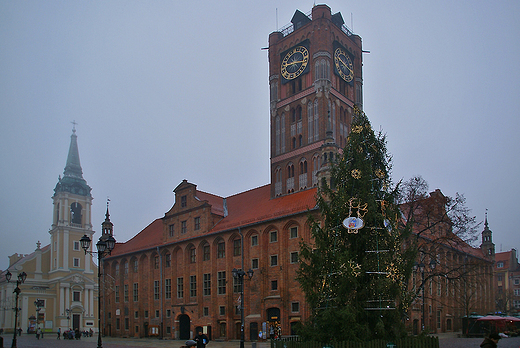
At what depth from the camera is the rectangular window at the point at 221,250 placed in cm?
5088

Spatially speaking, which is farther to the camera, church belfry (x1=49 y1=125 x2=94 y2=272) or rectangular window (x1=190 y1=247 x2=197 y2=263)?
church belfry (x1=49 y1=125 x2=94 y2=272)

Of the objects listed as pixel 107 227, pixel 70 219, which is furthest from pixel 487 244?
pixel 70 219

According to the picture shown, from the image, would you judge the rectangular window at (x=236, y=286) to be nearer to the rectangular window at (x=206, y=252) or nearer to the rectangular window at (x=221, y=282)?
the rectangular window at (x=221, y=282)

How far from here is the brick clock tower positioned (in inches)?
2052

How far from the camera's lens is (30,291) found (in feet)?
285

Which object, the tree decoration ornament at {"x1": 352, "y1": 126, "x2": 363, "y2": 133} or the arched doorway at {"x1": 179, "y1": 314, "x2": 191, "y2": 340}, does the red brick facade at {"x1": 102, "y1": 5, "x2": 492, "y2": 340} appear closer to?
the arched doorway at {"x1": 179, "y1": 314, "x2": 191, "y2": 340}

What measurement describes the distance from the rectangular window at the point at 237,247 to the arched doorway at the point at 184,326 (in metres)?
9.73

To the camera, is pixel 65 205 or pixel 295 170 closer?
pixel 295 170

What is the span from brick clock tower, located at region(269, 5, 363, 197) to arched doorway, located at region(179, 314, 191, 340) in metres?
16.1

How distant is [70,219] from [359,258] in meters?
82.9

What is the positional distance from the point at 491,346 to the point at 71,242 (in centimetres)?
9308

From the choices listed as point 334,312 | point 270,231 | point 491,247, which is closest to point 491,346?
point 334,312

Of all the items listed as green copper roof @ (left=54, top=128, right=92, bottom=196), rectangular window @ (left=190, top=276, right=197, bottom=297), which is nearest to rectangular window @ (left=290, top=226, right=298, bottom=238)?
rectangular window @ (left=190, top=276, right=197, bottom=297)

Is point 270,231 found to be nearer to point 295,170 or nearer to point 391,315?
point 295,170
